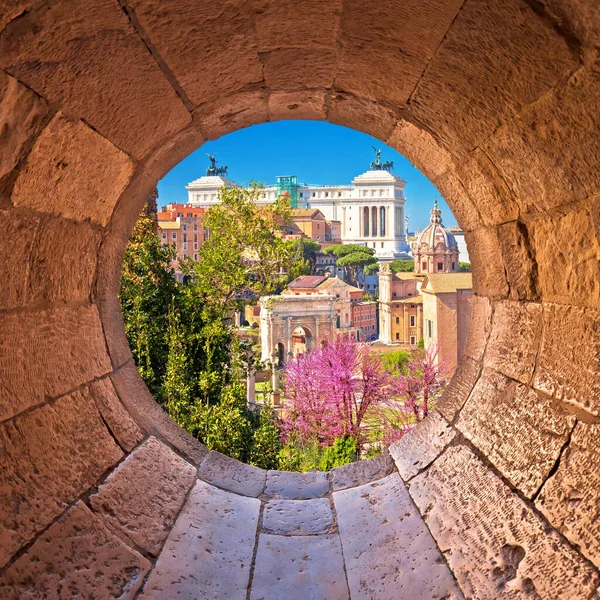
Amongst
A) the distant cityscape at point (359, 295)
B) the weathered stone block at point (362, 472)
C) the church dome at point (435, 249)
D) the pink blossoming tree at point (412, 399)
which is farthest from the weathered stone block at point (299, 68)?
the church dome at point (435, 249)

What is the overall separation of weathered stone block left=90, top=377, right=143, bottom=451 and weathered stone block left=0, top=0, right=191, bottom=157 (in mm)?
604

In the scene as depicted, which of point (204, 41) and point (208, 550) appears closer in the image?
point (204, 41)

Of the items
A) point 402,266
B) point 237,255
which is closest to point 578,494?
point 237,255

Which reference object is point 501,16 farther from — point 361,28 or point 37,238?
point 37,238

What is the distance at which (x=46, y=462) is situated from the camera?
144 cm

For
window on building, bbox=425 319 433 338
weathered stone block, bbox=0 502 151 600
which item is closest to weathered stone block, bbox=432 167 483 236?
weathered stone block, bbox=0 502 151 600

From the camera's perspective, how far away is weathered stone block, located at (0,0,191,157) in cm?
108

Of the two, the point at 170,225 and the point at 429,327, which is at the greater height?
the point at 170,225

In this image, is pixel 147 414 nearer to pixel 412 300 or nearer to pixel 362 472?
pixel 362 472

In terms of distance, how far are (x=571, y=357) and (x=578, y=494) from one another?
13.1 inches

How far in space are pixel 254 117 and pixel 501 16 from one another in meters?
1.21

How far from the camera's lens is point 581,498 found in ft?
4.39

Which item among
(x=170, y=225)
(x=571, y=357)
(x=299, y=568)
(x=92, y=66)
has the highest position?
(x=170, y=225)

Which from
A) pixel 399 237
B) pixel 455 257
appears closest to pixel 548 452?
pixel 455 257
